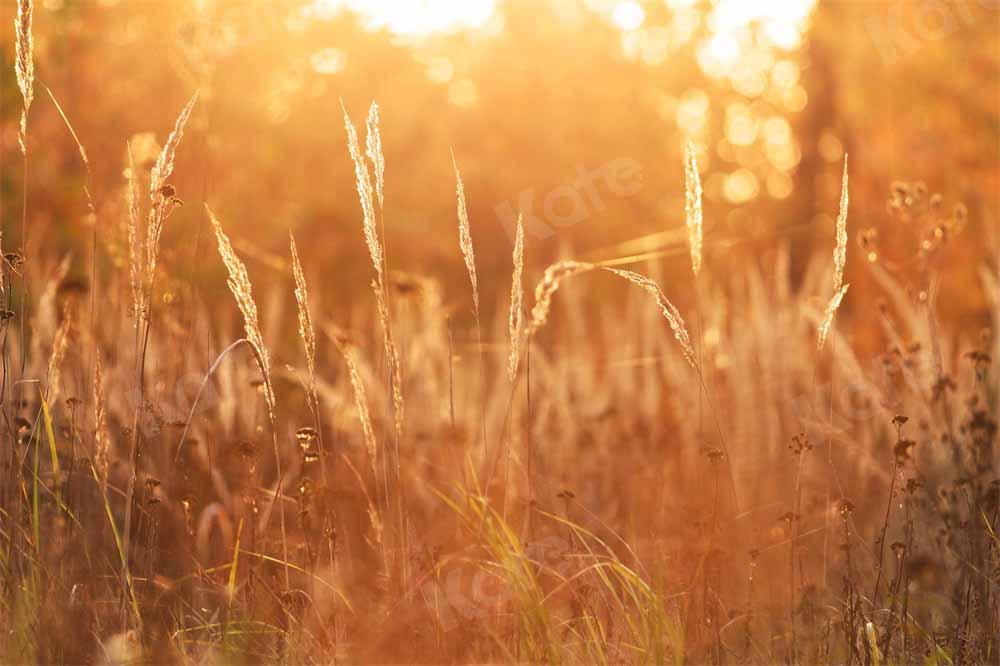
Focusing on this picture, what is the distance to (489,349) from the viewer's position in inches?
233

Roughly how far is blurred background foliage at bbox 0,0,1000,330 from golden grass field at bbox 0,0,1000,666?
0.12ft

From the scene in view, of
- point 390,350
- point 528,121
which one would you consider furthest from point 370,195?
point 528,121

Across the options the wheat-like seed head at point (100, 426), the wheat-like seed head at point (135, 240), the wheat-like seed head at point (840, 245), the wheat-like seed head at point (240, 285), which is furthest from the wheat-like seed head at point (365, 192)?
the wheat-like seed head at point (840, 245)

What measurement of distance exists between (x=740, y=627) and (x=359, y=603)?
0.83 m

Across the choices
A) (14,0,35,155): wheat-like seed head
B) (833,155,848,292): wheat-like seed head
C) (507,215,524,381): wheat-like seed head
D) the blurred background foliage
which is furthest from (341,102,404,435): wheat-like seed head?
the blurred background foliage

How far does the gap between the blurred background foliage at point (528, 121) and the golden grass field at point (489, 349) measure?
0.04m

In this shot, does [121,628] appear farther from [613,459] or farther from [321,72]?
[321,72]

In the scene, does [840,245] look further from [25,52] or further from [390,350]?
[25,52]

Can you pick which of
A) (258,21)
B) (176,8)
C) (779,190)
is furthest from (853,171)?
(176,8)

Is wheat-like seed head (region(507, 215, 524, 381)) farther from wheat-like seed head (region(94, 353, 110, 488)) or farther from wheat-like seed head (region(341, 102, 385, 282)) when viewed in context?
wheat-like seed head (region(94, 353, 110, 488))

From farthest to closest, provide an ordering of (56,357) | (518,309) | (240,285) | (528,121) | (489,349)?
(528,121), (489,349), (56,357), (518,309), (240,285)

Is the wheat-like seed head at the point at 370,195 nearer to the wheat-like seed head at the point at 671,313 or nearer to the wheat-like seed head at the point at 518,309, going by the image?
the wheat-like seed head at the point at 518,309

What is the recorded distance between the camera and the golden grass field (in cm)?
201

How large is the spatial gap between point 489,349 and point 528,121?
447 cm
